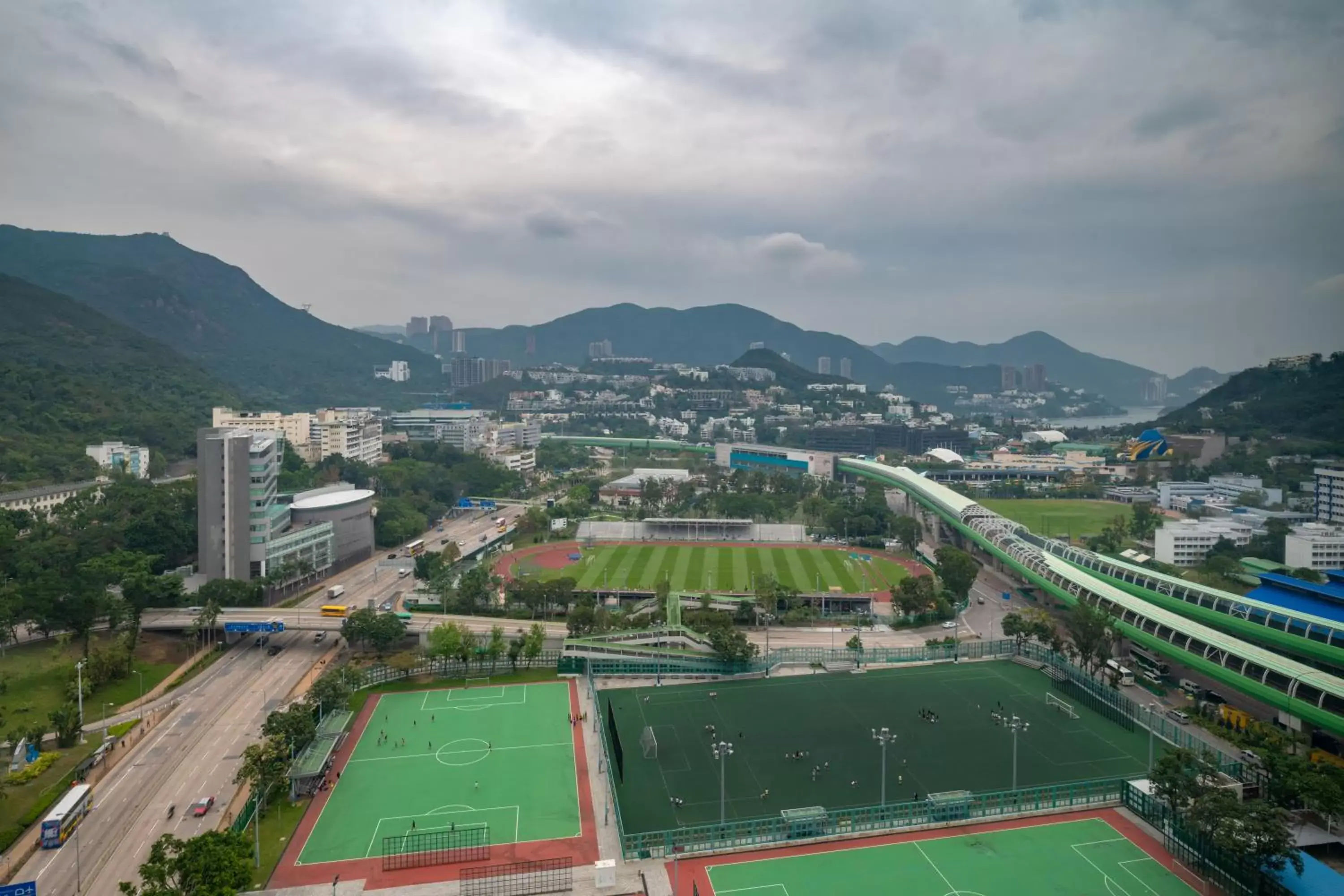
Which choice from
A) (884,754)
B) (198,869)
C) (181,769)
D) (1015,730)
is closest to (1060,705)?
(1015,730)

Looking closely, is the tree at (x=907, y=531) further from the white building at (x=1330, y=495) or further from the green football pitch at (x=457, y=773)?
the green football pitch at (x=457, y=773)

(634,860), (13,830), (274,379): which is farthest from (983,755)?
(274,379)

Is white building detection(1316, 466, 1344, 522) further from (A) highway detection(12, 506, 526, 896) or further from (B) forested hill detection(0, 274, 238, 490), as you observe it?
(B) forested hill detection(0, 274, 238, 490)

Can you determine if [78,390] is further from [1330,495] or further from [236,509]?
[1330,495]

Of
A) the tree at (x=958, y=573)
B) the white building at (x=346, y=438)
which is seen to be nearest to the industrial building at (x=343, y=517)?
the white building at (x=346, y=438)

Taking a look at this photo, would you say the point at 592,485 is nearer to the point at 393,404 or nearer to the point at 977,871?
the point at 977,871
